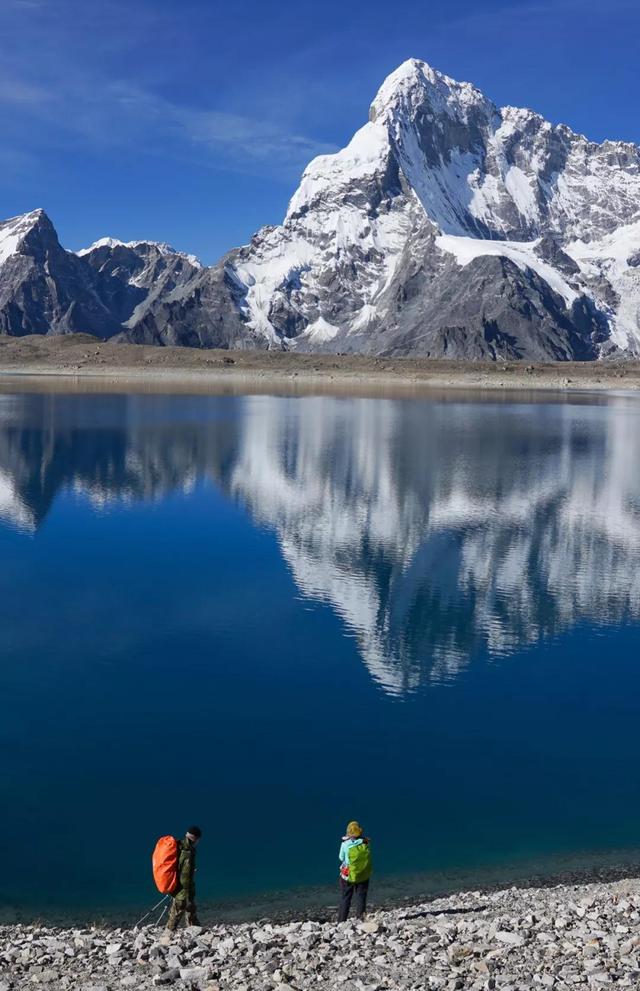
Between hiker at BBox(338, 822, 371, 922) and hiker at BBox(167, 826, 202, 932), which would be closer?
hiker at BBox(167, 826, 202, 932)

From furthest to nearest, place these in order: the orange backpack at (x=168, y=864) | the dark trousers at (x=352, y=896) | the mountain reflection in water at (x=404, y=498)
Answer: the mountain reflection in water at (x=404, y=498) → the dark trousers at (x=352, y=896) → the orange backpack at (x=168, y=864)

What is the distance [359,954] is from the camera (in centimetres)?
1379

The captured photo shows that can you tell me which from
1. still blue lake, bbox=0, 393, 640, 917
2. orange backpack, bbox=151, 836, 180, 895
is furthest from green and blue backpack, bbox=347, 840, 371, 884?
orange backpack, bbox=151, 836, 180, 895

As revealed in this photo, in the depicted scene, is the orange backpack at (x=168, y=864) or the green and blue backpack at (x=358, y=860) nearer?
the orange backpack at (x=168, y=864)

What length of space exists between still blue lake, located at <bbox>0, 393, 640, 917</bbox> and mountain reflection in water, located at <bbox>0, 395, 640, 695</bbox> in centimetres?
22

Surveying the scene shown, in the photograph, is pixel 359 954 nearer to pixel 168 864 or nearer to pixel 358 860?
pixel 358 860

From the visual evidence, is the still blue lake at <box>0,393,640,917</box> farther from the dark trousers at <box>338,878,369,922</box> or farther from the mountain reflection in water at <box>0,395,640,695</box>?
the dark trousers at <box>338,878,369,922</box>

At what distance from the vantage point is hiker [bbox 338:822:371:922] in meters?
15.4

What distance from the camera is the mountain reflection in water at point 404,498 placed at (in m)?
34.8

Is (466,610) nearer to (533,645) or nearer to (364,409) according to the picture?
(533,645)

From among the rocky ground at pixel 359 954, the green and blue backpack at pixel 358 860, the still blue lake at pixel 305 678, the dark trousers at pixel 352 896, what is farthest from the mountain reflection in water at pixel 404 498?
the rocky ground at pixel 359 954

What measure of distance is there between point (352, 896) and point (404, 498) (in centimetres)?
4284

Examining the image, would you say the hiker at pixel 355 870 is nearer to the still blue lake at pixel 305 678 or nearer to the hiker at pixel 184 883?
the still blue lake at pixel 305 678

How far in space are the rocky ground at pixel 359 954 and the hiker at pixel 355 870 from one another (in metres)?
0.51
